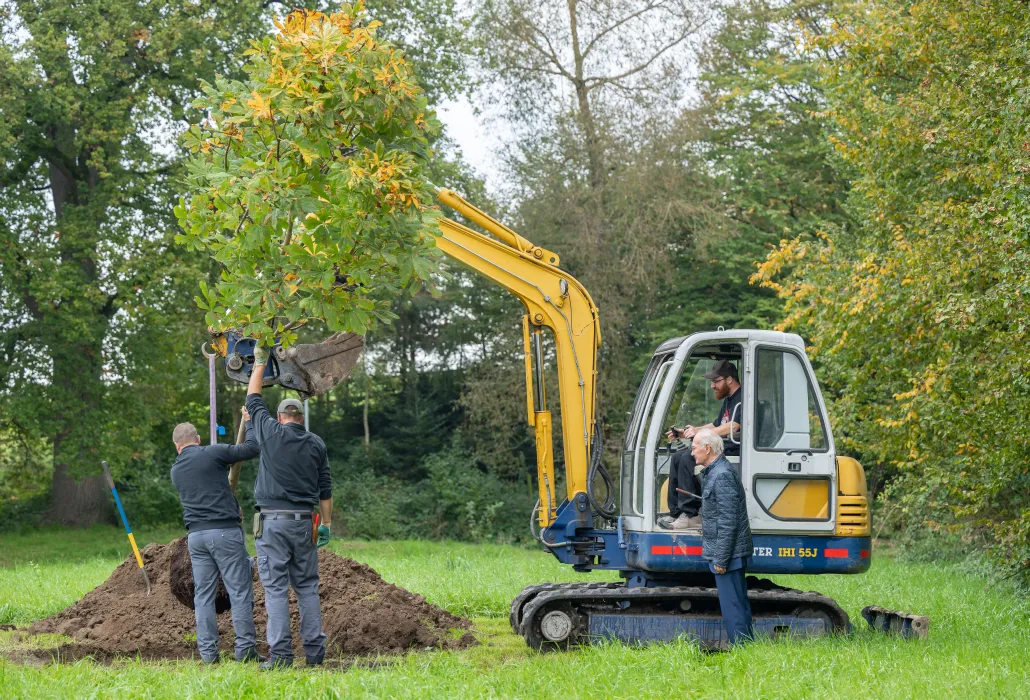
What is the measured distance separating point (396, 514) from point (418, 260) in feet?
59.8

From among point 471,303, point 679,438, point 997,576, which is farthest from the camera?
point 471,303

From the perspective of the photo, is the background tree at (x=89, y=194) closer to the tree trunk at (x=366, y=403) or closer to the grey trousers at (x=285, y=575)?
the tree trunk at (x=366, y=403)

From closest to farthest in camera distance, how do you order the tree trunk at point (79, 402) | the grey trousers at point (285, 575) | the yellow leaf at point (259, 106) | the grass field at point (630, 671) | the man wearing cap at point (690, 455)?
the grass field at point (630, 671) < the yellow leaf at point (259, 106) < the grey trousers at point (285, 575) < the man wearing cap at point (690, 455) < the tree trunk at point (79, 402)

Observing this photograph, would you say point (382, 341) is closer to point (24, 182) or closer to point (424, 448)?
point (424, 448)

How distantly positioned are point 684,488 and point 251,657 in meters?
3.54

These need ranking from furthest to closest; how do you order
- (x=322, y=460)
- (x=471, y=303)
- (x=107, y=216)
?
(x=471, y=303), (x=107, y=216), (x=322, y=460)

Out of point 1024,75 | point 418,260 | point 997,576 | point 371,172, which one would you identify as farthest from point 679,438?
point 997,576

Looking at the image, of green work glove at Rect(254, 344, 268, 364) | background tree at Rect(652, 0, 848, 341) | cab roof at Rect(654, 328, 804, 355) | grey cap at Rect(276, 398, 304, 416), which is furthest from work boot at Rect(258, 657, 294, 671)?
background tree at Rect(652, 0, 848, 341)

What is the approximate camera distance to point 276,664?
25.2 feet

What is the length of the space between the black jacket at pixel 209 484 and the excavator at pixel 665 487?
0.59m

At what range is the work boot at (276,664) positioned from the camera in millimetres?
7521

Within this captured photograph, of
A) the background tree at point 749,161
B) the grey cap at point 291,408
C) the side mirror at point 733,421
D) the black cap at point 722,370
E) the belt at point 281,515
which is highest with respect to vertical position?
the background tree at point 749,161

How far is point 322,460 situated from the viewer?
803 cm

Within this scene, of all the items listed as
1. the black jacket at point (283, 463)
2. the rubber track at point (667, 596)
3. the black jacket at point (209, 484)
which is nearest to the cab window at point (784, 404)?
the rubber track at point (667, 596)
